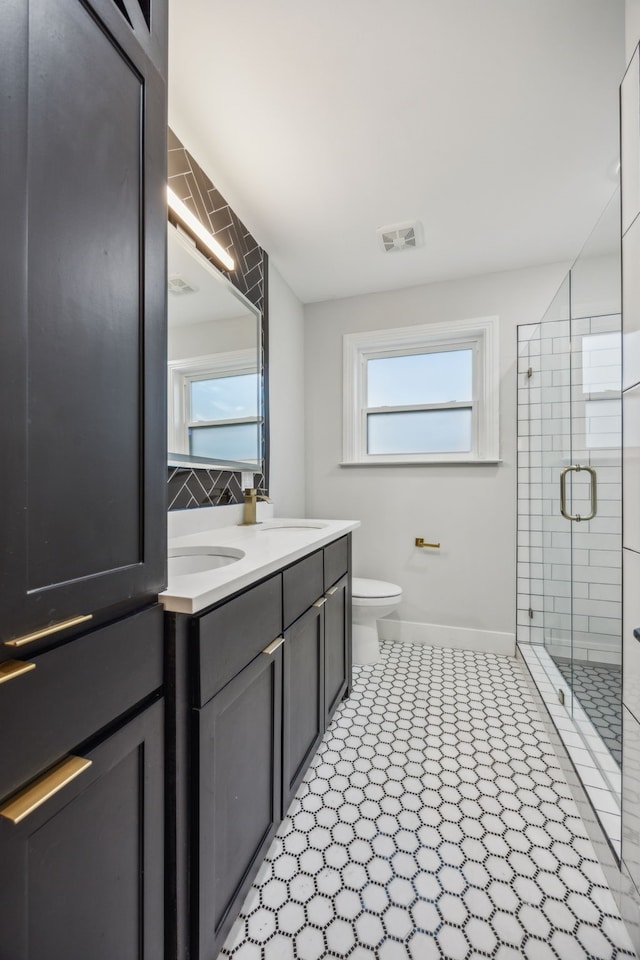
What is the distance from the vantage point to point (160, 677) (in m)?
0.73

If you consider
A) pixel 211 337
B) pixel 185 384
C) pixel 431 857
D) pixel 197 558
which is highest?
pixel 211 337

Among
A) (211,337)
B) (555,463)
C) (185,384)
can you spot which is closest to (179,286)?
(211,337)

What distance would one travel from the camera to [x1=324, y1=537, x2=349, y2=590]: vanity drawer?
5.17ft

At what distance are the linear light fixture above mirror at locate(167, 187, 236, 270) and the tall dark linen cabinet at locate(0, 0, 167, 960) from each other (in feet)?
2.46

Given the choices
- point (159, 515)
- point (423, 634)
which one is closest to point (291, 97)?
point (159, 515)

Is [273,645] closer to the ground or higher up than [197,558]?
closer to the ground

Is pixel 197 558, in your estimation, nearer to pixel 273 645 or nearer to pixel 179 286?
pixel 273 645

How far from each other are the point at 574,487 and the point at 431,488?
0.91 metres

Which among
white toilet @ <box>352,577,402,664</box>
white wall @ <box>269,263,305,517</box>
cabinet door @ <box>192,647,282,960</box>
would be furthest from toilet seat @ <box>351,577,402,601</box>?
cabinet door @ <box>192,647,282,960</box>

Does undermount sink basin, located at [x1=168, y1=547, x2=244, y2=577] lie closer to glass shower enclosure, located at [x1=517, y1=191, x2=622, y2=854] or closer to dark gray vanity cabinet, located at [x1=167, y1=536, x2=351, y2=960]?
dark gray vanity cabinet, located at [x1=167, y1=536, x2=351, y2=960]

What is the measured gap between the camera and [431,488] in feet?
8.64

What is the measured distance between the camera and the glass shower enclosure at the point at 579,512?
55.7 inches

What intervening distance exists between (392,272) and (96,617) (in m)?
2.57

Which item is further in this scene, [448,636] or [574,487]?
[448,636]
